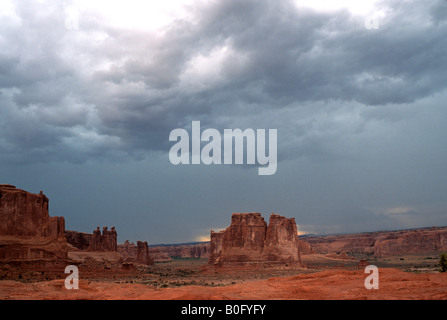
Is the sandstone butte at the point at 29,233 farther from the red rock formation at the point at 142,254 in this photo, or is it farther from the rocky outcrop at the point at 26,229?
the red rock formation at the point at 142,254

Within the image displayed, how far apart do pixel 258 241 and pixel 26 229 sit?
5132 cm

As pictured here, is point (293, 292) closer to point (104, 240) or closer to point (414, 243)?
point (104, 240)

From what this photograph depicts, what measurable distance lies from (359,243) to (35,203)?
180 metres

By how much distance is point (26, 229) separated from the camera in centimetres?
4844

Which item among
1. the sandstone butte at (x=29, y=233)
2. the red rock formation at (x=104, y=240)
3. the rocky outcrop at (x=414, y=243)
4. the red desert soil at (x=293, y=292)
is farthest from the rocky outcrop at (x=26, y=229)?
the rocky outcrop at (x=414, y=243)

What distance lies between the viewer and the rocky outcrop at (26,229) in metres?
46.2

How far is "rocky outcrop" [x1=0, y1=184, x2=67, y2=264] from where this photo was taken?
151 feet

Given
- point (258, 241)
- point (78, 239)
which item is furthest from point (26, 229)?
point (78, 239)

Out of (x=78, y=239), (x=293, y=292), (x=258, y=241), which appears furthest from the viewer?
(x=78, y=239)

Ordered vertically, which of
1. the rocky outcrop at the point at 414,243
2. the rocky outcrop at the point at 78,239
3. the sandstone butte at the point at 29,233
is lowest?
the rocky outcrop at the point at 414,243

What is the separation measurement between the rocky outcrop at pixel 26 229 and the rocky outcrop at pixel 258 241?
39.9 m

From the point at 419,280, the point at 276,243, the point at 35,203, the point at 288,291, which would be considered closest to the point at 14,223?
the point at 35,203
